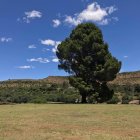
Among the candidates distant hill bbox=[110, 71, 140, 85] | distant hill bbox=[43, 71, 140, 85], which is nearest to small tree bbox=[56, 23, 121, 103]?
distant hill bbox=[43, 71, 140, 85]

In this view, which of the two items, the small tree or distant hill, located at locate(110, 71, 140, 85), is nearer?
the small tree

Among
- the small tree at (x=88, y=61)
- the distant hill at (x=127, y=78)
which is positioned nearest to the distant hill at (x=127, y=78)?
Result: the distant hill at (x=127, y=78)

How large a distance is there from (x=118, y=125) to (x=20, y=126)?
5.25 meters

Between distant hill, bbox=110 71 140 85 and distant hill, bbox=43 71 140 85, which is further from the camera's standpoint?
distant hill, bbox=110 71 140 85

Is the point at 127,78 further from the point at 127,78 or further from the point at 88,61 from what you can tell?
the point at 88,61

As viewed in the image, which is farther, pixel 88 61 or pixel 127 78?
pixel 127 78

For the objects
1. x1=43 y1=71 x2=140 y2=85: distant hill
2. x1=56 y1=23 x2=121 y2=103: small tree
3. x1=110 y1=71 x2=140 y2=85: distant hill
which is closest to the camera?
x1=56 y1=23 x2=121 y2=103: small tree

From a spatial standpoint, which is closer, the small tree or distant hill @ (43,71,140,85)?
the small tree

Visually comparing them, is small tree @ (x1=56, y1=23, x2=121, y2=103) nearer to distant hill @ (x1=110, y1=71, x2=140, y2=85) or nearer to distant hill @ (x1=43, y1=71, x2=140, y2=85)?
distant hill @ (x1=43, y1=71, x2=140, y2=85)

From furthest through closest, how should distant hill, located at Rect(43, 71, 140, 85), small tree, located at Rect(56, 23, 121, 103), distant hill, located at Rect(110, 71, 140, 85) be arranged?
distant hill, located at Rect(110, 71, 140, 85) < distant hill, located at Rect(43, 71, 140, 85) < small tree, located at Rect(56, 23, 121, 103)

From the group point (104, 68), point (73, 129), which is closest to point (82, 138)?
point (73, 129)

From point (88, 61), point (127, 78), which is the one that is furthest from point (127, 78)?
point (88, 61)

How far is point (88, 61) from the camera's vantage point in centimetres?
5878

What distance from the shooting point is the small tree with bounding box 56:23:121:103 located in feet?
191
